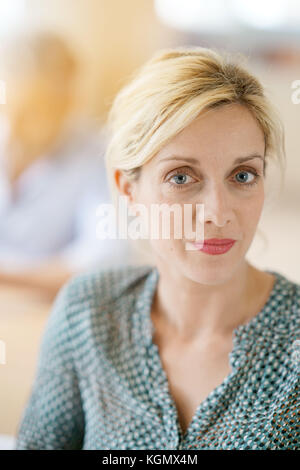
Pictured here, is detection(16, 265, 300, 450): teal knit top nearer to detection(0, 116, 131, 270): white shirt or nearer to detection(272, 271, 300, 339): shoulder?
detection(272, 271, 300, 339): shoulder

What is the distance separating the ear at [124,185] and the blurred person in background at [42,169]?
689 mm

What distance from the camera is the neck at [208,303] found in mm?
622

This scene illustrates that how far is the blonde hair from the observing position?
0.53m

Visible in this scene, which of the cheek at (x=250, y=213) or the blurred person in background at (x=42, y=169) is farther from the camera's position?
the blurred person in background at (x=42, y=169)

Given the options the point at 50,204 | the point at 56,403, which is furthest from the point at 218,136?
the point at 50,204

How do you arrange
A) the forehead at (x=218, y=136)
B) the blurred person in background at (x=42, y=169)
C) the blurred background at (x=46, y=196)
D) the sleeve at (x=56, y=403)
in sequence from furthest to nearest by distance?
1. the blurred person in background at (x=42, y=169)
2. the blurred background at (x=46, y=196)
3. the sleeve at (x=56, y=403)
4. the forehead at (x=218, y=136)

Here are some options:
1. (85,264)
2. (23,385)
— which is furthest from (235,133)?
(85,264)

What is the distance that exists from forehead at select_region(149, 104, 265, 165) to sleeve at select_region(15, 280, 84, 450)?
0.28 meters

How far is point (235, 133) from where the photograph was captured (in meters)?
0.54

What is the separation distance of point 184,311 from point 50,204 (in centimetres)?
83

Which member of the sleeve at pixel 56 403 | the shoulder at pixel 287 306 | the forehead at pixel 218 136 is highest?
the forehead at pixel 218 136

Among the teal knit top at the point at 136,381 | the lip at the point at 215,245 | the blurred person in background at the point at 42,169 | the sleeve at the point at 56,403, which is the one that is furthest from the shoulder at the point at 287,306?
the blurred person in background at the point at 42,169

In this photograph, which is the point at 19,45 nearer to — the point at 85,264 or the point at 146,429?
the point at 85,264

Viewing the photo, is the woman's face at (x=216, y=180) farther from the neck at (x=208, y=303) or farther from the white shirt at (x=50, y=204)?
the white shirt at (x=50, y=204)
